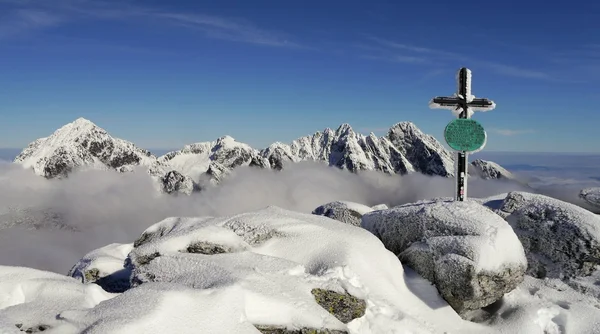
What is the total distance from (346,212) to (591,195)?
14.7m

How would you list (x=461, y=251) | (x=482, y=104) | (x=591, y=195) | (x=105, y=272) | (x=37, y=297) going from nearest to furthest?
(x=37, y=297)
(x=461, y=251)
(x=105, y=272)
(x=482, y=104)
(x=591, y=195)

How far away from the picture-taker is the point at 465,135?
19750mm

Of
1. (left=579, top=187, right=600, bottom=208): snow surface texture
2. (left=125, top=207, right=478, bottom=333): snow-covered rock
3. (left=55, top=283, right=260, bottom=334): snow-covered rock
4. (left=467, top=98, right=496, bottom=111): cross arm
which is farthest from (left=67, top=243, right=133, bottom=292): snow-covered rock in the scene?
(left=579, top=187, right=600, bottom=208): snow surface texture

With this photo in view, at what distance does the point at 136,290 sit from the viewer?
32.4ft

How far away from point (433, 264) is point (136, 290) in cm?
1044

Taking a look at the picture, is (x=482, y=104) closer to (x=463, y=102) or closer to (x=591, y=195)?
(x=463, y=102)

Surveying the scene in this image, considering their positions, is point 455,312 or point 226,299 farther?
point 455,312

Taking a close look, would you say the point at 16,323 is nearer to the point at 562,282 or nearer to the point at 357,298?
the point at 357,298

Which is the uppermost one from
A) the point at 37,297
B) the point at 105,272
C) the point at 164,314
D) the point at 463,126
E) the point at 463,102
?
the point at 463,102

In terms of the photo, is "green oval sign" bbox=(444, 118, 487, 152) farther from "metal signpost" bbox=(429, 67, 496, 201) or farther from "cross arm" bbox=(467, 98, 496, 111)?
"cross arm" bbox=(467, 98, 496, 111)

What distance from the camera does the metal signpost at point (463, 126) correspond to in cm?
1969

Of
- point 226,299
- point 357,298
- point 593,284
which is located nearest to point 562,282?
point 593,284

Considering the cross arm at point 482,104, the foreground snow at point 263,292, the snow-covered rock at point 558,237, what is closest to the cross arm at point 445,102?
the cross arm at point 482,104

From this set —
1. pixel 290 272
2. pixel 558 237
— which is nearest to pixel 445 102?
pixel 558 237
